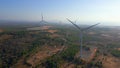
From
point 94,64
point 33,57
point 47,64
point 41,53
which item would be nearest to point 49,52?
point 41,53

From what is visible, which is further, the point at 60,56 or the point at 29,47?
the point at 29,47

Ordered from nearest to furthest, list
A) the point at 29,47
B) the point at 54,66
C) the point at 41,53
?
the point at 54,66 → the point at 41,53 → the point at 29,47

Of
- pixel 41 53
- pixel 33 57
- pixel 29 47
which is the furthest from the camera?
pixel 29 47

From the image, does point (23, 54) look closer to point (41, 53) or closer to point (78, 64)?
point (41, 53)

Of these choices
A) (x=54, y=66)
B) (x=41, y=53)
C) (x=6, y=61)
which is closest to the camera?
(x=54, y=66)

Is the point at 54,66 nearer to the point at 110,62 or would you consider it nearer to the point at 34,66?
the point at 34,66

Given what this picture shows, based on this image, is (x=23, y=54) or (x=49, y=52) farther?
(x=49, y=52)

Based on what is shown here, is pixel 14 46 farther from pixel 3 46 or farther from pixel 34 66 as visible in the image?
pixel 34 66

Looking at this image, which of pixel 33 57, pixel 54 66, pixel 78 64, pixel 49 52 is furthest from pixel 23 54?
pixel 78 64

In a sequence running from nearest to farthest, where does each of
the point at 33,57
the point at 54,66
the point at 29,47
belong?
the point at 54,66 < the point at 33,57 < the point at 29,47
